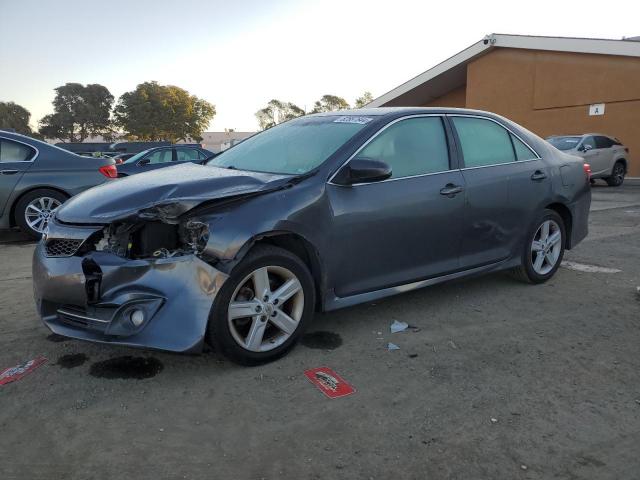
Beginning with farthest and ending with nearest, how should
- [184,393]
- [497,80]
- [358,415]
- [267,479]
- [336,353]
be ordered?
1. [497,80]
2. [336,353]
3. [184,393]
4. [358,415]
5. [267,479]

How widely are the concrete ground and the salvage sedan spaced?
0.31m

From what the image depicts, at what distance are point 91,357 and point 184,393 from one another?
0.84m

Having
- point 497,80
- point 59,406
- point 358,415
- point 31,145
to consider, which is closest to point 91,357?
point 59,406

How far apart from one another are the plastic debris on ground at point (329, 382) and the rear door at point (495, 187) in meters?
1.64

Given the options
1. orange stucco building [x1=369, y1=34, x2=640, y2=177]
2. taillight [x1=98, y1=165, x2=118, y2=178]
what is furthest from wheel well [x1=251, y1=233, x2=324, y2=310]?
orange stucco building [x1=369, y1=34, x2=640, y2=177]

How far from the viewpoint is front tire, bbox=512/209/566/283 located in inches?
184

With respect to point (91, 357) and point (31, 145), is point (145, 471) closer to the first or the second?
point (91, 357)

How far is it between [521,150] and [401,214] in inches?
67.8

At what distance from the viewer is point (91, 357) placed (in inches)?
130

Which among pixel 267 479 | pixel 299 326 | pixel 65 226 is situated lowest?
pixel 267 479

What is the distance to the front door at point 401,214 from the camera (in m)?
3.46

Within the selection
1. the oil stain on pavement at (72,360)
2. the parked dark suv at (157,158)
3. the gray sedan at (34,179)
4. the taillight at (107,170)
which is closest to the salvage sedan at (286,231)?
the oil stain on pavement at (72,360)

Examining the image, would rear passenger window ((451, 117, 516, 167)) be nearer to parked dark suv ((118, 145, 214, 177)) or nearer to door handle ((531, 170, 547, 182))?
door handle ((531, 170, 547, 182))

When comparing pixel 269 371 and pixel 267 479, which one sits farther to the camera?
pixel 269 371
